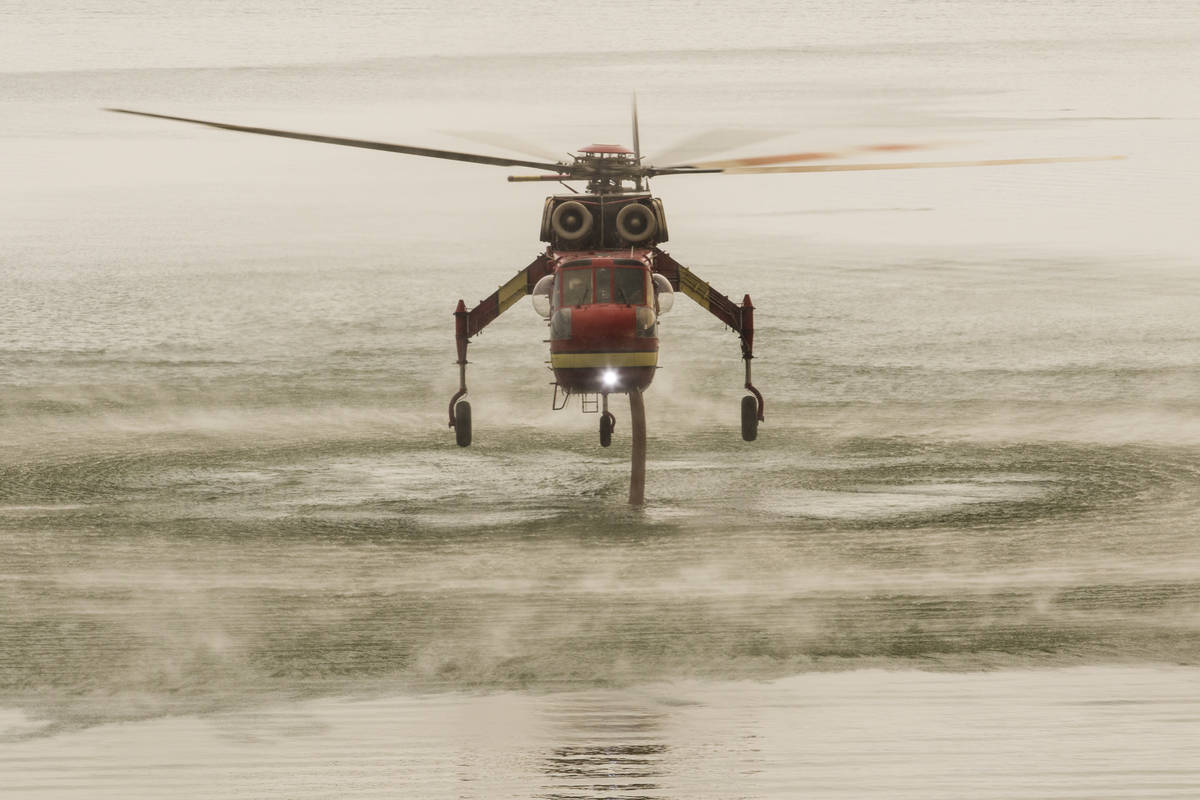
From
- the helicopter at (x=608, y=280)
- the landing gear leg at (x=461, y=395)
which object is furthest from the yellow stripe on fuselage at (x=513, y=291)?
the landing gear leg at (x=461, y=395)

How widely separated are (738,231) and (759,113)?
106ft

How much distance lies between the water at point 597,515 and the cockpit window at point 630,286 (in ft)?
14.2

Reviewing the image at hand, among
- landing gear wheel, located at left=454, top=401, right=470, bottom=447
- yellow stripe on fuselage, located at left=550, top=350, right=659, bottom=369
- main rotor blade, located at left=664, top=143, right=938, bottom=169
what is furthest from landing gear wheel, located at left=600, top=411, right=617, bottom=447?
yellow stripe on fuselage, located at left=550, top=350, right=659, bottom=369

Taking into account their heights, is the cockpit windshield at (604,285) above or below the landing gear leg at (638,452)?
above

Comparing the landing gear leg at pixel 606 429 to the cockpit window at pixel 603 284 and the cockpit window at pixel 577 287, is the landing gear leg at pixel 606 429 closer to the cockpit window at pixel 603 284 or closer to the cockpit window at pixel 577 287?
the cockpit window at pixel 577 287

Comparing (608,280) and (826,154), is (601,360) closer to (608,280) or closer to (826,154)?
(608,280)

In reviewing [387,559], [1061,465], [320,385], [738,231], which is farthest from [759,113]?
[387,559]

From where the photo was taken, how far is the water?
2456 cm

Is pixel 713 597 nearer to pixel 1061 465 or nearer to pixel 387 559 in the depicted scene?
pixel 387 559

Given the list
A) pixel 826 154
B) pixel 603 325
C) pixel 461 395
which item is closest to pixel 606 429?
pixel 461 395

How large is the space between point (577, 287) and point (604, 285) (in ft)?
1.45

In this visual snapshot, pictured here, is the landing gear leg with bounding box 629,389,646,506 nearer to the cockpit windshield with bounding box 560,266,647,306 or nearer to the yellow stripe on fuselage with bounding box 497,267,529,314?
the cockpit windshield with bounding box 560,266,647,306

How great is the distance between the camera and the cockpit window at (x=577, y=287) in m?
32.0

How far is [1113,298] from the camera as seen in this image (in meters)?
59.9
